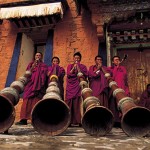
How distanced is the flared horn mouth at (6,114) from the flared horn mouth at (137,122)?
1380 mm

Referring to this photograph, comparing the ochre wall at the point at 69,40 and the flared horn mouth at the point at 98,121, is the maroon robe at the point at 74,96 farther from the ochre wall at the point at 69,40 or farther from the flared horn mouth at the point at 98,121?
the flared horn mouth at the point at 98,121

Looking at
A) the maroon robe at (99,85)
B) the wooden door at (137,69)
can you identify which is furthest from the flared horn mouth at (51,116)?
the wooden door at (137,69)

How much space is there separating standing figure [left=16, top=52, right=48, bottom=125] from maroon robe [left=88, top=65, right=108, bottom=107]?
1063mm

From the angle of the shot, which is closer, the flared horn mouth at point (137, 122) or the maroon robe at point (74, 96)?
the flared horn mouth at point (137, 122)

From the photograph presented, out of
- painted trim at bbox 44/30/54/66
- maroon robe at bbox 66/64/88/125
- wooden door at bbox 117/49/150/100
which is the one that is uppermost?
painted trim at bbox 44/30/54/66

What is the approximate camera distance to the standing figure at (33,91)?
5543 millimetres

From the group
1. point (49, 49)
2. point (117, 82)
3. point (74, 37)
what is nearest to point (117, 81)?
point (117, 82)

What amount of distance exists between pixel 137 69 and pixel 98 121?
449 cm

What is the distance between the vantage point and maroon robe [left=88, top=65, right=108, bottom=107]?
18.5 feet

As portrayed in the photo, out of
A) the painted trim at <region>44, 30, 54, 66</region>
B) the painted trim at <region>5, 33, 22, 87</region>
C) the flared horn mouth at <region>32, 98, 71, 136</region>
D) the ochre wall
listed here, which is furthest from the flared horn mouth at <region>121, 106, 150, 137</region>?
the painted trim at <region>5, 33, 22, 87</region>

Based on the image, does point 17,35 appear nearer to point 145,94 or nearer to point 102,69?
point 102,69

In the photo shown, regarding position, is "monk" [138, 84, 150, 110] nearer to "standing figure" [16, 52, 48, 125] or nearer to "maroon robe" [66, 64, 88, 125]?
"maroon robe" [66, 64, 88, 125]

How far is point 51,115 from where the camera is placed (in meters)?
3.42

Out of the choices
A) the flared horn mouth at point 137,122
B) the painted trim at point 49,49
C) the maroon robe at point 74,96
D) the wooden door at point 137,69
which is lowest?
the flared horn mouth at point 137,122
